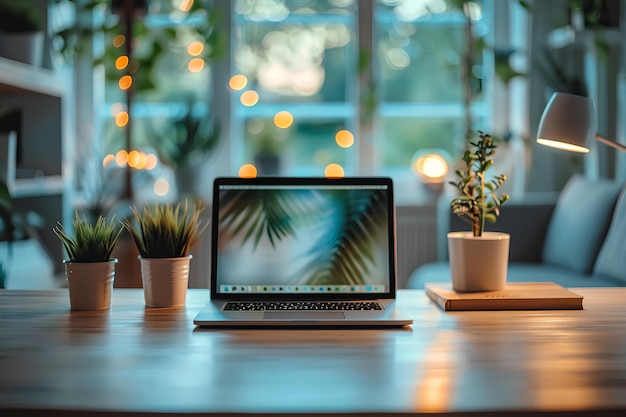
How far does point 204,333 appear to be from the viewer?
3.76 feet

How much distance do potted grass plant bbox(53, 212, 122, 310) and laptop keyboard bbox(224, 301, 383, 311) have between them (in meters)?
0.23

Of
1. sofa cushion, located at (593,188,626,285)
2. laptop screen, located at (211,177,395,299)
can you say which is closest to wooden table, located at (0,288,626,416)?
laptop screen, located at (211,177,395,299)

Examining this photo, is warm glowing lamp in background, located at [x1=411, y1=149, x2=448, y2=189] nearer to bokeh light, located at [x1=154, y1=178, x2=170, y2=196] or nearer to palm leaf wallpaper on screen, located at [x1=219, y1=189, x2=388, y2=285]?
bokeh light, located at [x1=154, y1=178, x2=170, y2=196]

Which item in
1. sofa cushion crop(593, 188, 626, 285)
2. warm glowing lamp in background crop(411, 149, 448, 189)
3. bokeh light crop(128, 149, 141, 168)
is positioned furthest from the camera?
warm glowing lamp in background crop(411, 149, 448, 189)

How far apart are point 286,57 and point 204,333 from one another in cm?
324

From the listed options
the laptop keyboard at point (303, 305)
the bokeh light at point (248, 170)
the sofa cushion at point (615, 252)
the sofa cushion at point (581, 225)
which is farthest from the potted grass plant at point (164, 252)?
the bokeh light at point (248, 170)

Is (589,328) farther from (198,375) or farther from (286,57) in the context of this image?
(286,57)

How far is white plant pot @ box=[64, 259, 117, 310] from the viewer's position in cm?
131

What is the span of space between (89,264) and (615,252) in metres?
1.91

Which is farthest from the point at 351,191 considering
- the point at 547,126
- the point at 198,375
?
the point at 198,375

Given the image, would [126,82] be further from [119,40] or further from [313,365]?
[313,365]

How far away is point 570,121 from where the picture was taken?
1415 millimetres

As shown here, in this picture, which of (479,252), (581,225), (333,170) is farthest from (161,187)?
(479,252)

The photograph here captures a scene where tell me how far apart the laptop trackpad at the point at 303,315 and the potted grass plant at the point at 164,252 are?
199 mm
